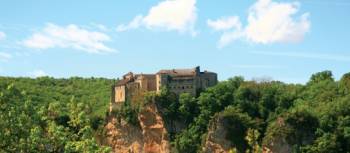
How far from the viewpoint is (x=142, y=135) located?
7062 cm

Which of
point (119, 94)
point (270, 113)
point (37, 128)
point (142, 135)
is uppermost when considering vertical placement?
point (119, 94)

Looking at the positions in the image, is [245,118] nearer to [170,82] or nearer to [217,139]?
[217,139]

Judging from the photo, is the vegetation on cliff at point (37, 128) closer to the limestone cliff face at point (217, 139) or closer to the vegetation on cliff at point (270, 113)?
the vegetation on cliff at point (270, 113)

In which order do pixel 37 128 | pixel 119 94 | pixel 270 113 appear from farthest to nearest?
pixel 119 94 < pixel 270 113 < pixel 37 128

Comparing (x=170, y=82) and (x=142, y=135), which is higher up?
(x=170, y=82)

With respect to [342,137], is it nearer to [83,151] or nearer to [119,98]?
[119,98]

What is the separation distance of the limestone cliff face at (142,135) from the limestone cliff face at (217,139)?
571cm

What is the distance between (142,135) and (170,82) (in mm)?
6600

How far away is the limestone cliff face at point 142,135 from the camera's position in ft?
226

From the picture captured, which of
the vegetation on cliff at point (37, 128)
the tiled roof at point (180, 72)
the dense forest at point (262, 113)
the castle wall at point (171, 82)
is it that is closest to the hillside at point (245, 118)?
the dense forest at point (262, 113)

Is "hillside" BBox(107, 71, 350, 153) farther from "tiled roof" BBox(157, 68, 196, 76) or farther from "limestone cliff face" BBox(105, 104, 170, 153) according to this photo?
"tiled roof" BBox(157, 68, 196, 76)

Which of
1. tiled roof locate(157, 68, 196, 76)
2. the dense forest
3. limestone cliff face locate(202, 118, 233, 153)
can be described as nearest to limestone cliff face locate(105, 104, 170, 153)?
the dense forest

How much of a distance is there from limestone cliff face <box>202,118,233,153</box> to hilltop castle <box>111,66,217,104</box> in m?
5.46

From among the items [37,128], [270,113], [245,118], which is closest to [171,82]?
[245,118]
